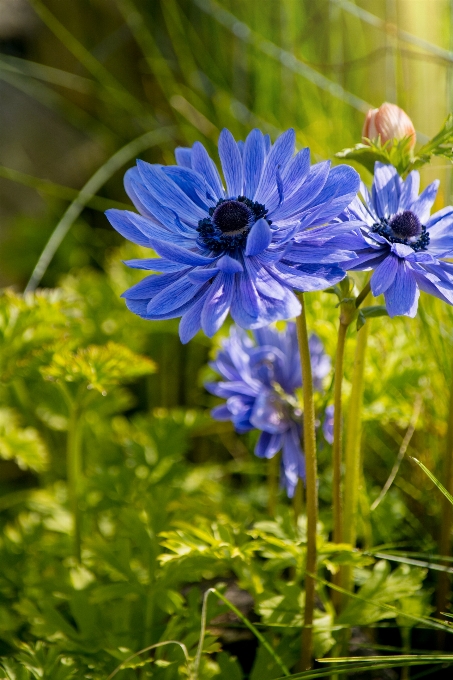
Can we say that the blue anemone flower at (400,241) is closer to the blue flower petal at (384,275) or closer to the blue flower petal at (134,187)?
the blue flower petal at (384,275)

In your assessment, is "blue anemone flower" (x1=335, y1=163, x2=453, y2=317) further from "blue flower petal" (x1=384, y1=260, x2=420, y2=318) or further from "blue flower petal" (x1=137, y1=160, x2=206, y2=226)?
"blue flower petal" (x1=137, y1=160, x2=206, y2=226)

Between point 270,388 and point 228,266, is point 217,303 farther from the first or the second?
point 270,388

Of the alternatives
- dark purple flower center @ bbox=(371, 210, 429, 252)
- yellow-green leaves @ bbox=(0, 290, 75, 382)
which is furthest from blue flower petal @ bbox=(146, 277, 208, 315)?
yellow-green leaves @ bbox=(0, 290, 75, 382)

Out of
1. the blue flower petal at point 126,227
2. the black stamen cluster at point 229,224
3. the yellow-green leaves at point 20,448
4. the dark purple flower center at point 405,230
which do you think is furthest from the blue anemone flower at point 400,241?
the yellow-green leaves at point 20,448

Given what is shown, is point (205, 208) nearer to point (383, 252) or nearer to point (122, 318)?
point (383, 252)

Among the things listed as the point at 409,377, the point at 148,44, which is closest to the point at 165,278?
the point at 409,377
